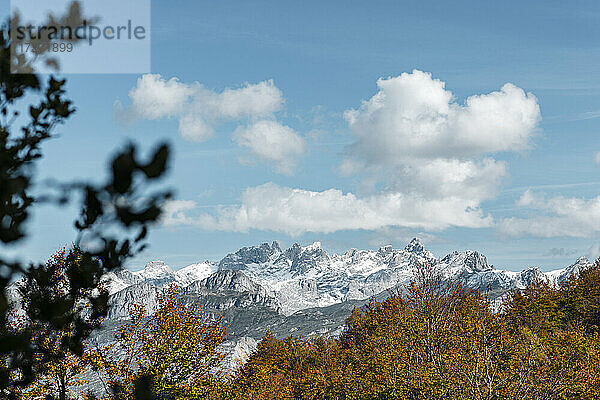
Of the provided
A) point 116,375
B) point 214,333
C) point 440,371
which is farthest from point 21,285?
point 440,371

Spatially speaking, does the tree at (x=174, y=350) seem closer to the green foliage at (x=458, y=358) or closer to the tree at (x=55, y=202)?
the green foliage at (x=458, y=358)

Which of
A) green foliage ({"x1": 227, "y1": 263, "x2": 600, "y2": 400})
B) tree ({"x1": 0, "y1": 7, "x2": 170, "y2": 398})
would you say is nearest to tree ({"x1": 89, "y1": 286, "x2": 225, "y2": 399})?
green foliage ({"x1": 227, "y1": 263, "x2": 600, "y2": 400})

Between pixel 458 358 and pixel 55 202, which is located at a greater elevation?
pixel 55 202

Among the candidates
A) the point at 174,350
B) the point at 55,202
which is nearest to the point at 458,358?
the point at 174,350

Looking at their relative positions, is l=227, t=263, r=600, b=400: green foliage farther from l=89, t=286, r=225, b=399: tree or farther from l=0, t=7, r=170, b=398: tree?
l=0, t=7, r=170, b=398: tree

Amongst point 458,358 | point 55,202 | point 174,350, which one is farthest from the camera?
point 458,358

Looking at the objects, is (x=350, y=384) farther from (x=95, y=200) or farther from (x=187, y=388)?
(x=95, y=200)

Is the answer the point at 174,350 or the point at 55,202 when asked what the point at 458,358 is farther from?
the point at 55,202

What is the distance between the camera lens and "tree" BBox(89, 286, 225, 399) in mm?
29859

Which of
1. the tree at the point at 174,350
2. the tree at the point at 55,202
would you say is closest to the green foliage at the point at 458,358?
the tree at the point at 174,350

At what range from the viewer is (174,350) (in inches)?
1223

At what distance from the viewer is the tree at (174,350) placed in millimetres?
29859

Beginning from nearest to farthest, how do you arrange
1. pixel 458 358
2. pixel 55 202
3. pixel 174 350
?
1. pixel 55 202
2. pixel 174 350
3. pixel 458 358

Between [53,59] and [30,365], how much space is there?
5540 millimetres
